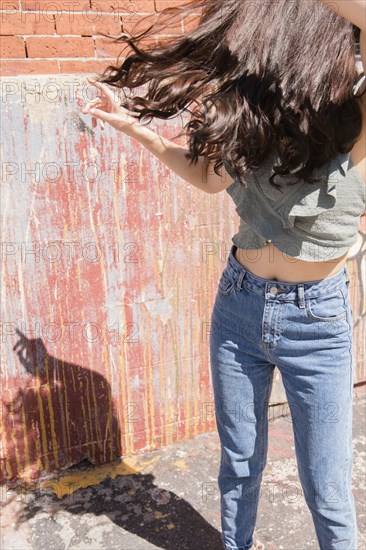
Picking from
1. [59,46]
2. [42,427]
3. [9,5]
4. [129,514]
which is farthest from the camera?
[42,427]

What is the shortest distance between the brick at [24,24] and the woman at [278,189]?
682 millimetres

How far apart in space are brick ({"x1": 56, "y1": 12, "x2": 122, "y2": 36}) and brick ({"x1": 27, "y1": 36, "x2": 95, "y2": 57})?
0.03m

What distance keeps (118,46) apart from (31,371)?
1456mm

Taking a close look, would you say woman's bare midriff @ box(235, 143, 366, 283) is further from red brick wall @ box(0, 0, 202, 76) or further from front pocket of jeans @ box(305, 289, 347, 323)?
red brick wall @ box(0, 0, 202, 76)

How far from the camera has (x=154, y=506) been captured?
2828mm

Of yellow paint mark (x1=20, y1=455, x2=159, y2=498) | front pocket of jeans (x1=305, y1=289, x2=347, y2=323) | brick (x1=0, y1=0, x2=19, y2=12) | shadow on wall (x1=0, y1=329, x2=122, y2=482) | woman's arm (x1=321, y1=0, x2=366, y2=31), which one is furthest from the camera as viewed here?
yellow paint mark (x1=20, y1=455, x2=159, y2=498)

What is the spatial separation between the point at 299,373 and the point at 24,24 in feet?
5.79

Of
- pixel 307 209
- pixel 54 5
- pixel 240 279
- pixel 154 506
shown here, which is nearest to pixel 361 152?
pixel 307 209

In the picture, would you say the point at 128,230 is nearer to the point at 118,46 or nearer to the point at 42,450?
the point at 118,46

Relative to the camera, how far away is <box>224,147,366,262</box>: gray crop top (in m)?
1.76

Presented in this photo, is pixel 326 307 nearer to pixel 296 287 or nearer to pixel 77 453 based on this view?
pixel 296 287

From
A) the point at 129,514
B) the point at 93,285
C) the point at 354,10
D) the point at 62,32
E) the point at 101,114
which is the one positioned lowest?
the point at 129,514

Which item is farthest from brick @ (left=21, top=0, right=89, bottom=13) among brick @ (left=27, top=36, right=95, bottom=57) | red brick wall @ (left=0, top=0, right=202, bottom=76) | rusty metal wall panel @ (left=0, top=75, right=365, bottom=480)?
rusty metal wall panel @ (left=0, top=75, right=365, bottom=480)

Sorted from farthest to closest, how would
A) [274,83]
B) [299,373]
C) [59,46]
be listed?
[59,46], [299,373], [274,83]
